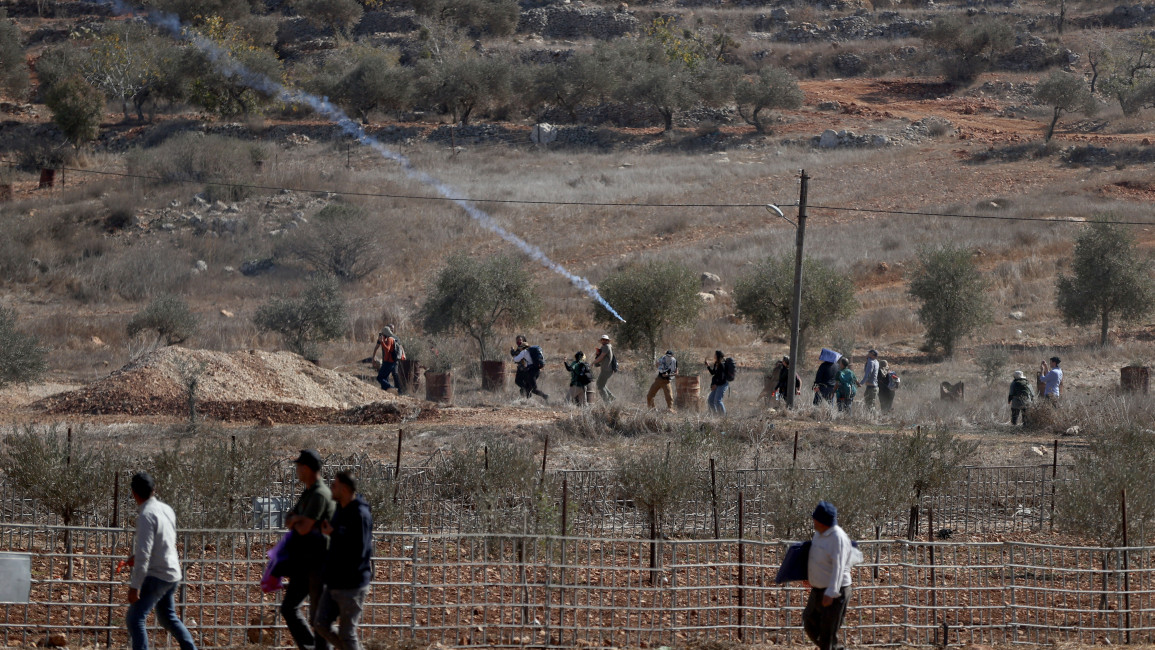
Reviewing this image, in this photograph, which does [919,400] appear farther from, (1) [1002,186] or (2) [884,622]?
(1) [1002,186]

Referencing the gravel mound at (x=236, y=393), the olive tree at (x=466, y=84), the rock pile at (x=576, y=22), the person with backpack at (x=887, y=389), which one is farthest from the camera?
the rock pile at (x=576, y=22)

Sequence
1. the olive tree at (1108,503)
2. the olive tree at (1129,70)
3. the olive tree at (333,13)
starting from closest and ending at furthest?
the olive tree at (1108,503) → the olive tree at (1129,70) → the olive tree at (333,13)

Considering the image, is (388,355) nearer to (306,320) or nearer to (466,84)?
(306,320)

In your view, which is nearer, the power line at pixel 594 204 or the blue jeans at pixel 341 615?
Answer: the blue jeans at pixel 341 615

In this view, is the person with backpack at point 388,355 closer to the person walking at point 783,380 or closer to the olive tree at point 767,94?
the person walking at point 783,380

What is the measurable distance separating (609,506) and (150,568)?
667 cm

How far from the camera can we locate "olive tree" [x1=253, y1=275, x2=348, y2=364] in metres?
25.6

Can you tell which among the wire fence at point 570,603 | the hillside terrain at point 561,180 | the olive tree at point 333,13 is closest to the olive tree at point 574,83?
the hillside terrain at point 561,180

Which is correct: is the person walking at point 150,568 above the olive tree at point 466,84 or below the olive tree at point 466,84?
below

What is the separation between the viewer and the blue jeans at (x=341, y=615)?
235 inches

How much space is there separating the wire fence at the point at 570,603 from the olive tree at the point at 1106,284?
64.2ft

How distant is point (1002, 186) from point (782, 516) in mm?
34603

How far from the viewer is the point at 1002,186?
41.0 meters

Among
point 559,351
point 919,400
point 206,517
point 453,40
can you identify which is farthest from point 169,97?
point 206,517
